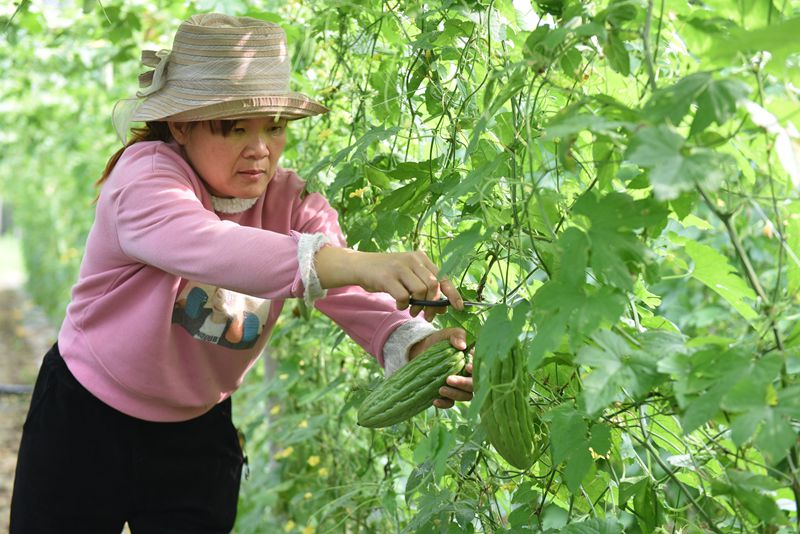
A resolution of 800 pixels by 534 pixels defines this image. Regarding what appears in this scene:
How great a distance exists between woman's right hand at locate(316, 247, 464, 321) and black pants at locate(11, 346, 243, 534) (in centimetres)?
83

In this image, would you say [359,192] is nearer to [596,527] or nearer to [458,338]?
[458,338]

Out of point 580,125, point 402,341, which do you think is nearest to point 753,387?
point 580,125

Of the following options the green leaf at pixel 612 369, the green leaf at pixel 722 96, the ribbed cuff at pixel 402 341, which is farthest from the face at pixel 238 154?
the green leaf at pixel 722 96

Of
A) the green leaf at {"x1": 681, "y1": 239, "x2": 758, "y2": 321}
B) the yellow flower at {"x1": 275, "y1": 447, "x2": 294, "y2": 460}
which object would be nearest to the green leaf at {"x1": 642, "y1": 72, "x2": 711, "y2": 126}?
the green leaf at {"x1": 681, "y1": 239, "x2": 758, "y2": 321}

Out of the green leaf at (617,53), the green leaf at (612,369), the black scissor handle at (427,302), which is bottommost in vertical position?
the black scissor handle at (427,302)

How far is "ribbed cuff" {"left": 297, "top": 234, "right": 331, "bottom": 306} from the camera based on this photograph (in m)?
1.69

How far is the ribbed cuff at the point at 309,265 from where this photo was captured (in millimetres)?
1688

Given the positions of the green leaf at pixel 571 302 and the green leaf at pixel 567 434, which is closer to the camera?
the green leaf at pixel 571 302

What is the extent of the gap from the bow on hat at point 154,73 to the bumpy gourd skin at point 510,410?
1005mm

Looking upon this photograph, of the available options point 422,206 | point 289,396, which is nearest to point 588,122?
point 422,206

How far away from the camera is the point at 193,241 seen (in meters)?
1.77

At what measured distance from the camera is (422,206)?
6.75 feet

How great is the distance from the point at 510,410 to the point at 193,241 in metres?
0.60

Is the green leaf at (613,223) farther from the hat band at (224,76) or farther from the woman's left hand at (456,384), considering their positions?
the hat band at (224,76)
